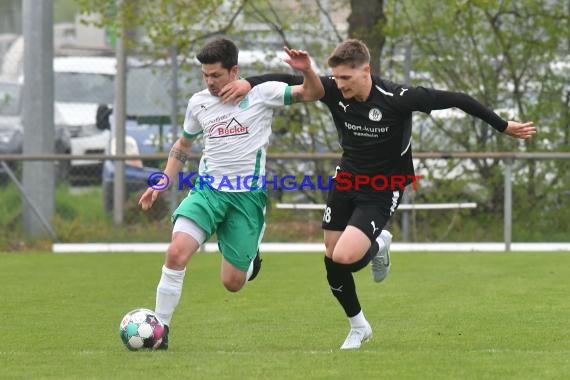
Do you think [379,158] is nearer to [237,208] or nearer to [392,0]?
[237,208]

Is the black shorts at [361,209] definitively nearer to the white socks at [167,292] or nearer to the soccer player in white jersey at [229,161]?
the soccer player in white jersey at [229,161]

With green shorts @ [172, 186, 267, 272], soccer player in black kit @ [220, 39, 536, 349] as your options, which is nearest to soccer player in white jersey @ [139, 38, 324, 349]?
green shorts @ [172, 186, 267, 272]

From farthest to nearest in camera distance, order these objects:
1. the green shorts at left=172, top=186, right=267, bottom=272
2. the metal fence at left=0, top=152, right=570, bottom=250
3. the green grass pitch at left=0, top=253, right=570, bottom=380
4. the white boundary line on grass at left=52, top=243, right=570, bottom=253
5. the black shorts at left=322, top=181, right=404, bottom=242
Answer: the metal fence at left=0, top=152, right=570, bottom=250, the white boundary line on grass at left=52, top=243, right=570, bottom=253, the green shorts at left=172, top=186, right=267, bottom=272, the black shorts at left=322, top=181, right=404, bottom=242, the green grass pitch at left=0, top=253, right=570, bottom=380

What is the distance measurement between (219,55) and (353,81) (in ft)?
2.66

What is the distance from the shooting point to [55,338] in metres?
7.97

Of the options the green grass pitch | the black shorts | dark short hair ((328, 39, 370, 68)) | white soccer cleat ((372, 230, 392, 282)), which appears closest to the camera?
the green grass pitch

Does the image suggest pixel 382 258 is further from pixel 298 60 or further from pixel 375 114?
pixel 298 60

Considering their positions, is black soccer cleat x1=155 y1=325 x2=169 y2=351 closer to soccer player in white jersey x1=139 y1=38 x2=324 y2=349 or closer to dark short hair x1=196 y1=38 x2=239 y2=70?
soccer player in white jersey x1=139 y1=38 x2=324 y2=349

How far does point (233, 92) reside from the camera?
305 inches

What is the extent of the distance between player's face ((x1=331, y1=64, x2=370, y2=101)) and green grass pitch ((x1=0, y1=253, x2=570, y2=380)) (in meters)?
1.49

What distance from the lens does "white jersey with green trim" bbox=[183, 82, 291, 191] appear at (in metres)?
7.80

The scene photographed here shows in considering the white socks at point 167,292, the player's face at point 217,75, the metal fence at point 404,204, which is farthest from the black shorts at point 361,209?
the metal fence at point 404,204

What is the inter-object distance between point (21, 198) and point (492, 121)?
28.3 ft

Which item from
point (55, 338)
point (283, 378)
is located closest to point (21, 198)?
point (55, 338)
